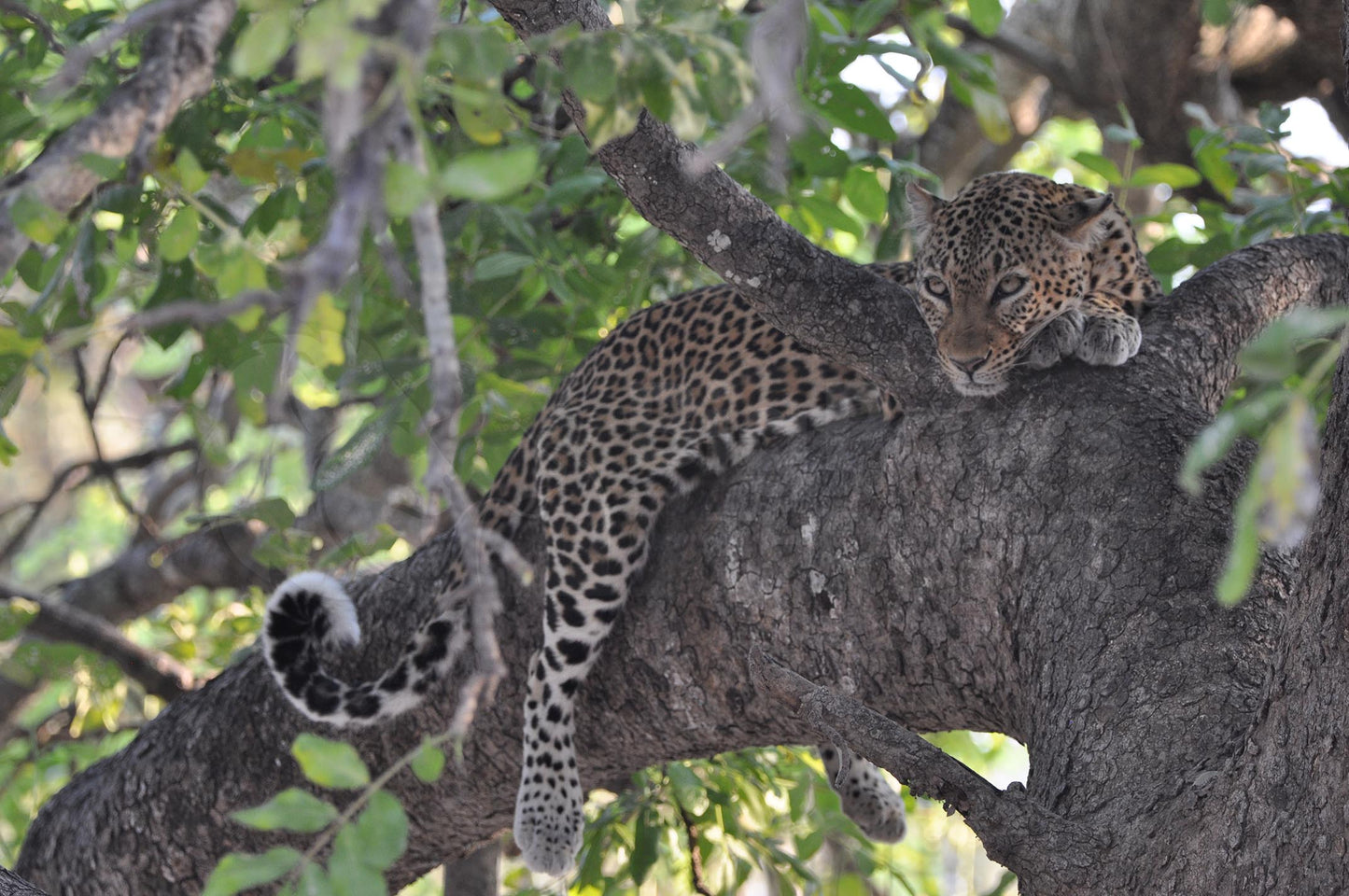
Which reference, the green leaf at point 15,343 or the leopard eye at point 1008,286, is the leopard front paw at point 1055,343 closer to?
the leopard eye at point 1008,286

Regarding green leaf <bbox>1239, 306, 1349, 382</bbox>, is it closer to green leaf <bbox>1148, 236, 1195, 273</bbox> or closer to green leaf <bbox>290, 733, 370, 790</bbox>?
green leaf <bbox>290, 733, 370, 790</bbox>

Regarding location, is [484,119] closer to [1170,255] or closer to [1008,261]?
[1008,261]

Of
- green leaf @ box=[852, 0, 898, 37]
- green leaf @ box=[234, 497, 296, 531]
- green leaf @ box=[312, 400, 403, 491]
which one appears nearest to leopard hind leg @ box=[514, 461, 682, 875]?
green leaf @ box=[312, 400, 403, 491]

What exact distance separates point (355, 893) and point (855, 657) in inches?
75.1

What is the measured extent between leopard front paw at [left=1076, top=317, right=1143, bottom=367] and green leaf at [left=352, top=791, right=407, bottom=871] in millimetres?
2194

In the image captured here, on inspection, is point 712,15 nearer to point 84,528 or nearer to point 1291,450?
point 1291,450

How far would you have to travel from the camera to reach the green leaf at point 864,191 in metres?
4.54

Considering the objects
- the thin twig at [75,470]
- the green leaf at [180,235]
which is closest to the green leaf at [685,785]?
the green leaf at [180,235]

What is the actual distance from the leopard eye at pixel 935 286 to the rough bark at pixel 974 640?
21.2 inches

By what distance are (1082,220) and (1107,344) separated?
77 cm

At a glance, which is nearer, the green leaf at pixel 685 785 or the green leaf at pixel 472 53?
the green leaf at pixel 472 53

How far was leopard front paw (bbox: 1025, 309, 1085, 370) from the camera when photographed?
331 centimetres

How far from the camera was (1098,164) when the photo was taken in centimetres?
442

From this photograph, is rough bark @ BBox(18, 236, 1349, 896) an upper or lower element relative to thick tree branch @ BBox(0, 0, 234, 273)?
lower
